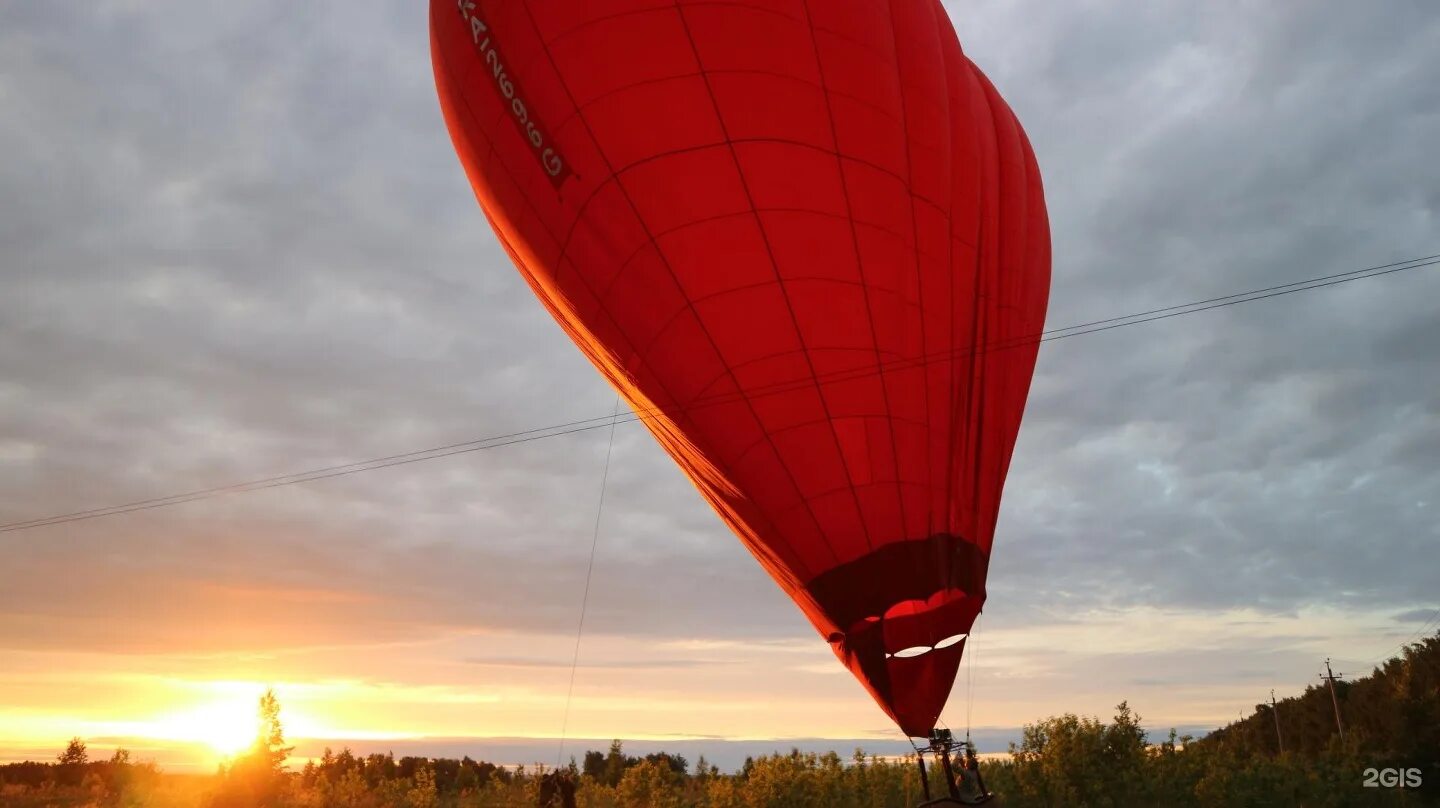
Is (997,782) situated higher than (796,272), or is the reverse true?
(796,272)

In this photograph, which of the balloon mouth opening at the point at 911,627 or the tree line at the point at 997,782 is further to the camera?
the tree line at the point at 997,782

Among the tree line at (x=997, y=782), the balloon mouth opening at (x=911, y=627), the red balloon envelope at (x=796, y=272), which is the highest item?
the red balloon envelope at (x=796, y=272)

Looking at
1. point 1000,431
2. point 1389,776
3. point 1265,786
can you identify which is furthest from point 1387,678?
point 1000,431

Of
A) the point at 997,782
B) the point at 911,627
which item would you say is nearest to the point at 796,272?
the point at 911,627

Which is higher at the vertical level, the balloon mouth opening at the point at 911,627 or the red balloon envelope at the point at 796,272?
the red balloon envelope at the point at 796,272

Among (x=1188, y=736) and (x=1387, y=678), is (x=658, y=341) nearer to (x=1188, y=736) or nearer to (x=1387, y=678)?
(x=1188, y=736)

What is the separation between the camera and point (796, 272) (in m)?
9.89

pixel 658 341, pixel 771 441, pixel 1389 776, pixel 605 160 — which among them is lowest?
pixel 1389 776

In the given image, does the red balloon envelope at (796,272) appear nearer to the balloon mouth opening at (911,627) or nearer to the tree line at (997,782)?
the balloon mouth opening at (911,627)

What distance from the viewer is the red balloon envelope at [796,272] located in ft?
32.2

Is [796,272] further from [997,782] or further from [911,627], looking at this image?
[997,782]

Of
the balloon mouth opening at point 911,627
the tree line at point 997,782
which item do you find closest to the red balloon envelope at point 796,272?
the balloon mouth opening at point 911,627

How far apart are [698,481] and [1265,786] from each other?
33.5 meters

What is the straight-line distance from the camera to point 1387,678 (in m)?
68.1
